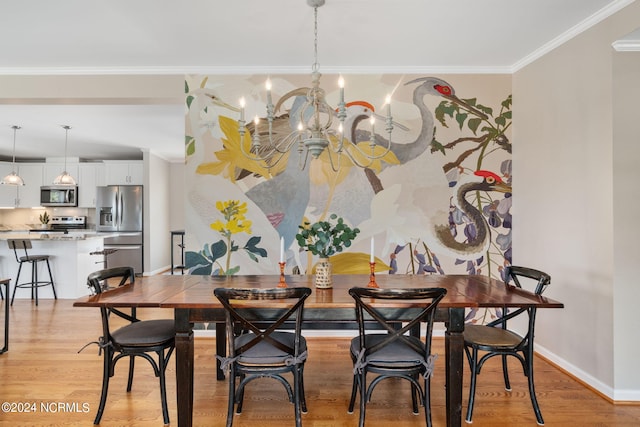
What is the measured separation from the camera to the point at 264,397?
7.77ft

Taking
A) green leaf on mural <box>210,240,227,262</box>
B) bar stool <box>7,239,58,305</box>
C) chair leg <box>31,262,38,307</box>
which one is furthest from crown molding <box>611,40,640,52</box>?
chair leg <box>31,262,38,307</box>

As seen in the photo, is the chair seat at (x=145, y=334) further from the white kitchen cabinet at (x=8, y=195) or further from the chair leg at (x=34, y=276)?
the white kitchen cabinet at (x=8, y=195)

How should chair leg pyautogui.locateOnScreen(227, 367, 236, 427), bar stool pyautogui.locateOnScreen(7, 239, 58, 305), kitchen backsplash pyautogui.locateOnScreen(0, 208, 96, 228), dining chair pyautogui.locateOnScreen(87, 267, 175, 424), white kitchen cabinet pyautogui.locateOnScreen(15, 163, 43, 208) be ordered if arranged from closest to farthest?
chair leg pyautogui.locateOnScreen(227, 367, 236, 427), dining chair pyautogui.locateOnScreen(87, 267, 175, 424), bar stool pyautogui.locateOnScreen(7, 239, 58, 305), white kitchen cabinet pyautogui.locateOnScreen(15, 163, 43, 208), kitchen backsplash pyautogui.locateOnScreen(0, 208, 96, 228)

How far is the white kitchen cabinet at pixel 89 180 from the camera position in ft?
23.8

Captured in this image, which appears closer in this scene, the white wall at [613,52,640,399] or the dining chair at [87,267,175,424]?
the dining chair at [87,267,175,424]

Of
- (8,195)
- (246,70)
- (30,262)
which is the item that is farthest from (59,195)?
(246,70)

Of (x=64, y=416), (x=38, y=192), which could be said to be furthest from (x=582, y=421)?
(x=38, y=192)

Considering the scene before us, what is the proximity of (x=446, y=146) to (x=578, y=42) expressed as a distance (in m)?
1.29

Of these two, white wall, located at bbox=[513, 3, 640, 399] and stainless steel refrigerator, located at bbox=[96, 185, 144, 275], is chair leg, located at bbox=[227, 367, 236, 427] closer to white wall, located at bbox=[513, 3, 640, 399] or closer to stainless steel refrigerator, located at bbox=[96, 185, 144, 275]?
white wall, located at bbox=[513, 3, 640, 399]

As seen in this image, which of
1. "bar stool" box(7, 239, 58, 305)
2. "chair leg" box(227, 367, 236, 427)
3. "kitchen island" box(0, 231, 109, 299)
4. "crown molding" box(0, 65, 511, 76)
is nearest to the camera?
"chair leg" box(227, 367, 236, 427)

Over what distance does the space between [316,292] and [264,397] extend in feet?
2.95

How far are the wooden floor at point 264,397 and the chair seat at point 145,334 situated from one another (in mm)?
517

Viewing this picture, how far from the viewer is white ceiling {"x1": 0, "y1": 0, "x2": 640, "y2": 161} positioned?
2443 millimetres

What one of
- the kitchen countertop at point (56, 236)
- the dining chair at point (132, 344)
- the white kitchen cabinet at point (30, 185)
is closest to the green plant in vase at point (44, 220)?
the white kitchen cabinet at point (30, 185)
